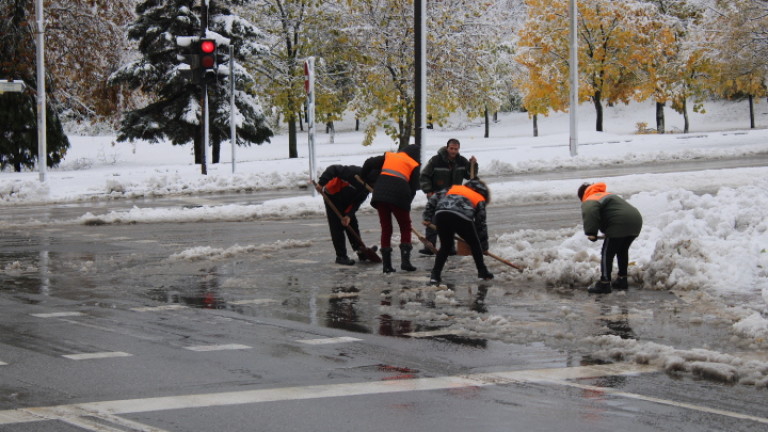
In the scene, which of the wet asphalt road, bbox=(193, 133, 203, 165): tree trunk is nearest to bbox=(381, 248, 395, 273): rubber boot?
the wet asphalt road

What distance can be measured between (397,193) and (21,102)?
94.2 feet

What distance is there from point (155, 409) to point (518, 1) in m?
77.3

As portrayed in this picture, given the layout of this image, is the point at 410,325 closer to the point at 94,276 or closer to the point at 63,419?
the point at 63,419

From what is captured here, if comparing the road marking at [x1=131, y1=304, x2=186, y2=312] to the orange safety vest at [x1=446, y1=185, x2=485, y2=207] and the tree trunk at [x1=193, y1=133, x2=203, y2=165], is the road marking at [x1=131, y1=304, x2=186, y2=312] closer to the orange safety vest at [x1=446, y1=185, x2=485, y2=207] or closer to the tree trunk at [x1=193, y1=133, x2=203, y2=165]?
the orange safety vest at [x1=446, y1=185, x2=485, y2=207]

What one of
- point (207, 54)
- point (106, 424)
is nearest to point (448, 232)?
point (106, 424)

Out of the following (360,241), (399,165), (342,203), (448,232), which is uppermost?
(399,165)

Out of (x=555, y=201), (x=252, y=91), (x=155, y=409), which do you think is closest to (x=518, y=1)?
(x=252, y=91)

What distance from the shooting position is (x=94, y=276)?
13.0 m

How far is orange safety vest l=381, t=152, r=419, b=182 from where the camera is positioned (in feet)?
42.1

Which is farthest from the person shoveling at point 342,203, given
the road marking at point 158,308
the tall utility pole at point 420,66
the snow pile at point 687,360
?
the tall utility pole at point 420,66

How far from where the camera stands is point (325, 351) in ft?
26.6

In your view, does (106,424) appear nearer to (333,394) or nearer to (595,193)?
(333,394)

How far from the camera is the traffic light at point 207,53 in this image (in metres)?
23.6

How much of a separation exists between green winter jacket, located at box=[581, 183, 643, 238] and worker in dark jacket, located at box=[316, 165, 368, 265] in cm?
349
